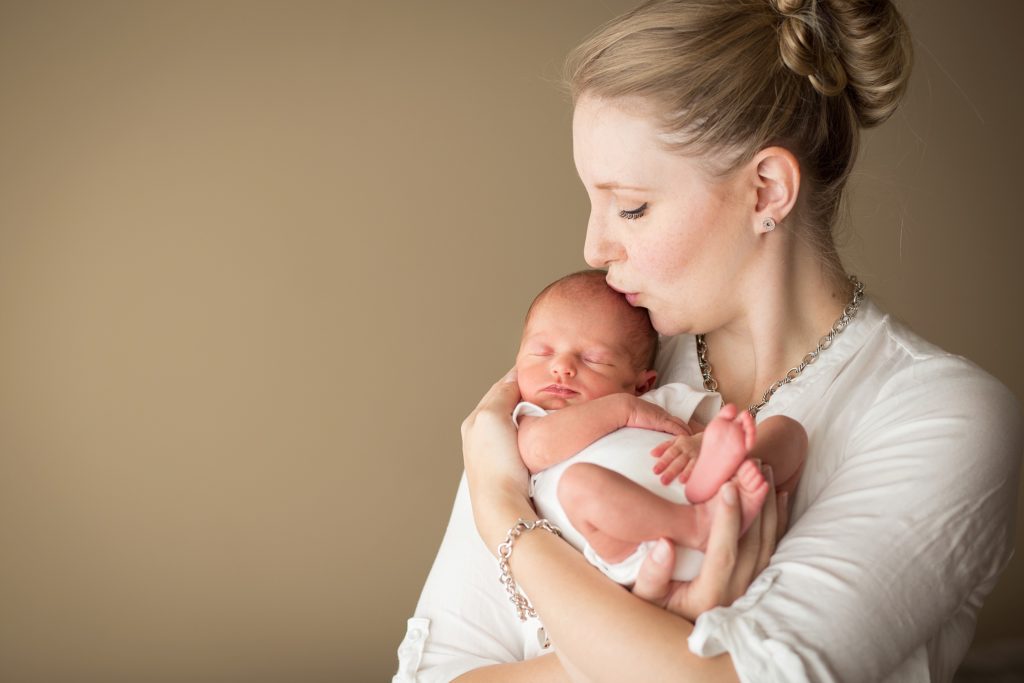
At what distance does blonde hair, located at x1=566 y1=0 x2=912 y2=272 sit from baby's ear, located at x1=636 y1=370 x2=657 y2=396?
408mm

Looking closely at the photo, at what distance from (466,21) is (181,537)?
6.02 ft

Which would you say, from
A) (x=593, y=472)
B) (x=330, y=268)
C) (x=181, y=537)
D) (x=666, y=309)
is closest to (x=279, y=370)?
(x=330, y=268)

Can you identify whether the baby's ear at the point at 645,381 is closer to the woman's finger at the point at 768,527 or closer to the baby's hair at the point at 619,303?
the baby's hair at the point at 619,303

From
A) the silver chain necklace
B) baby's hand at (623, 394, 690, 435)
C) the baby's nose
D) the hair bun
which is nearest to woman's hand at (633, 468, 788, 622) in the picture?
baby's hand at (623, 394, 690, 435)

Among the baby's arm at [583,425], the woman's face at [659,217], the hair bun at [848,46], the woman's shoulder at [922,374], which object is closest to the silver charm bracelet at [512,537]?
the baby's arm at [583,425]

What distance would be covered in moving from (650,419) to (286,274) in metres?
1.82

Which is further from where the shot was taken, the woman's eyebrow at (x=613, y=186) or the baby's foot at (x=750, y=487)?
the woman's eyebrow at (x=613, y=186)

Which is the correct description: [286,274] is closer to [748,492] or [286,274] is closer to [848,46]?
[848,46]

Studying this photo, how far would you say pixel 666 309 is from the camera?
1757mm

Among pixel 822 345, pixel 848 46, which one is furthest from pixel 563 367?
pixel 848 46

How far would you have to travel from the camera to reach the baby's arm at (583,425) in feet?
5.33

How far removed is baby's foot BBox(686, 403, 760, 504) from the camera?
1.34 m

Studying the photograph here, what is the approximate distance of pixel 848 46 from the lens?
1.68 meters

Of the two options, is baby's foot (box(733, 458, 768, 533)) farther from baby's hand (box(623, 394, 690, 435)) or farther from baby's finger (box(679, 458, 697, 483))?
baby's hand (box(623, 394, 690, 435))
